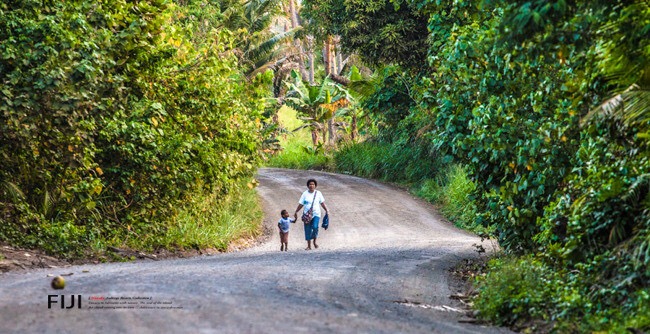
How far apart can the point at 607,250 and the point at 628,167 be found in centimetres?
106

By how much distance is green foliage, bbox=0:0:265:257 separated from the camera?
13.5m

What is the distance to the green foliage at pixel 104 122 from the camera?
44.4 ft

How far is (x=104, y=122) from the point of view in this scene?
51.2ft

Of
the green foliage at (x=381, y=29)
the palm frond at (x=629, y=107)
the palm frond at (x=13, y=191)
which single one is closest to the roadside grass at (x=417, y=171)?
the green foliage at (x=381, y=29)

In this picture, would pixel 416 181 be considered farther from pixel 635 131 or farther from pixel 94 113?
pixel 635 131

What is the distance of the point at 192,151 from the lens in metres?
18.0

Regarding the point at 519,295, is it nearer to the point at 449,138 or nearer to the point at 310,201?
the point at 449,138

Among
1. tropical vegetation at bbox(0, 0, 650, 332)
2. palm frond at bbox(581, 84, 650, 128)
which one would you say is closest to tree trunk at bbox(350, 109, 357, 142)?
tropical vegetation at bbox(0, 0, 650, 332)

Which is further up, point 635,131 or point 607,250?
point 635,131

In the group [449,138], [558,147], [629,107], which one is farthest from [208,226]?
→ [629,107]

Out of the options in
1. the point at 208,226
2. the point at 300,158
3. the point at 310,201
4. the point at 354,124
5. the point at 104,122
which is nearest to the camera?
the point at 104,122

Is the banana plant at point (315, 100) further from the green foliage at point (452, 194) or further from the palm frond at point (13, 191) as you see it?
the palm frond at point (13, 191)

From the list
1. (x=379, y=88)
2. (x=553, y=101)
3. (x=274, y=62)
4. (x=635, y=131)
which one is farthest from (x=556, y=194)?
Answer: (x=274, y=62)

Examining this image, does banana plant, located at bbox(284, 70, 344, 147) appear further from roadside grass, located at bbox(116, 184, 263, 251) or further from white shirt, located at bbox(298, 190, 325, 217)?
white shirt, located at bbox(298, 190, 325, 217)
